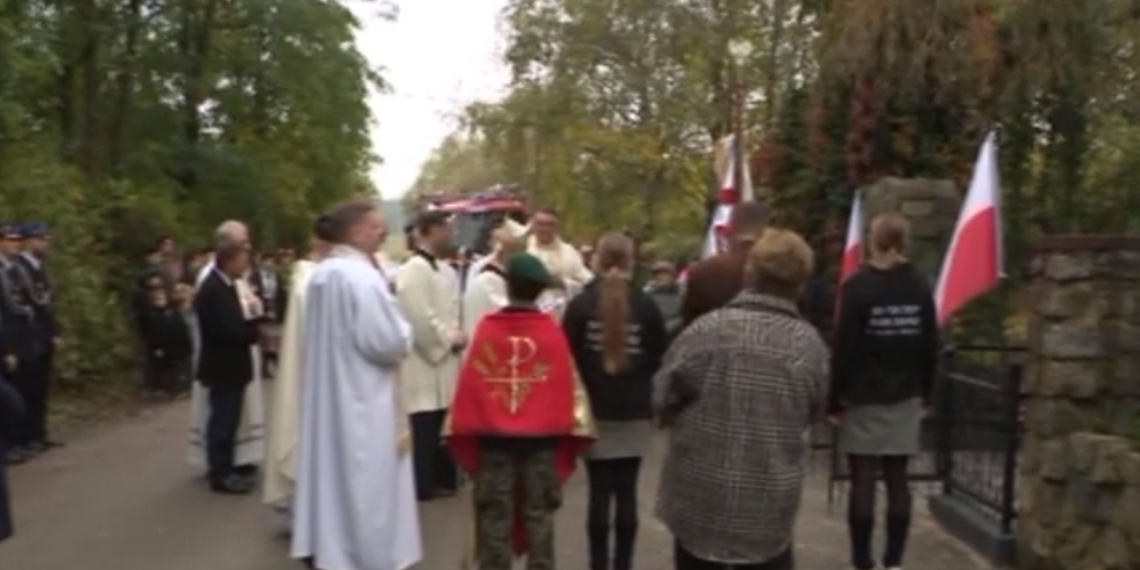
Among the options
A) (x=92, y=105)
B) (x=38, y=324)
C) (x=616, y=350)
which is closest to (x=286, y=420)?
(x=616, y=350)

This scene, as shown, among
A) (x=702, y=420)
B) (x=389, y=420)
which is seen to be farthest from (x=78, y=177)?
(x=702, y=420)

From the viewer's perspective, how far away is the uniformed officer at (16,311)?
1521cm

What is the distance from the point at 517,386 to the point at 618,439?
31.7 inches

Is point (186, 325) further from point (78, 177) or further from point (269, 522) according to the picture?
point (269, 522)

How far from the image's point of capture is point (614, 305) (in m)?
9.27

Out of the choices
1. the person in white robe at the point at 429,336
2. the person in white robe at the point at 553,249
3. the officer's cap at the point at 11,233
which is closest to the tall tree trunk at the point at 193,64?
the officer's cap at the point at 11,233

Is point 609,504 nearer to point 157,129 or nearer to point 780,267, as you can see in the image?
point 780,267

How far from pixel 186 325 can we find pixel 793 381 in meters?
15.7

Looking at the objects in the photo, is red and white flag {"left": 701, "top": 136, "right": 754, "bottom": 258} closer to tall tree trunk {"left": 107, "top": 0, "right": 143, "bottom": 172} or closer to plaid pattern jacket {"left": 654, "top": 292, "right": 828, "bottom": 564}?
plaid pattern jacket {"left": 654, "top": 292, "right": 828, "bottom": 564}

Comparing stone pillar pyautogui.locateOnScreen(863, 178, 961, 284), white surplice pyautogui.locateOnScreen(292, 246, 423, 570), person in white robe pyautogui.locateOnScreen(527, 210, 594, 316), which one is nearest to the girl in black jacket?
white surplice pyautogui.locateOnScreen(292, 246, 423, 570)

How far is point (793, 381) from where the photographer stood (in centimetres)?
685

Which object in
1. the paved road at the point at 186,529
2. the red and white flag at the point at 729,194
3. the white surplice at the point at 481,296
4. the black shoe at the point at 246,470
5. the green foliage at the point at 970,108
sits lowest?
the paved road at the point at 186,529

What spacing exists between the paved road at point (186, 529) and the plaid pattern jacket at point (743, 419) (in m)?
3.77

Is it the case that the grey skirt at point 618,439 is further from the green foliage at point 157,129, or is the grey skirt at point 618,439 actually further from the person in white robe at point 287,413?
the green foliage at point 157,129
